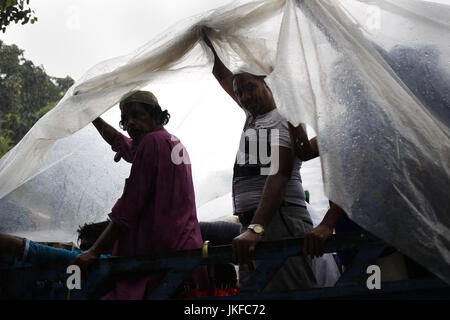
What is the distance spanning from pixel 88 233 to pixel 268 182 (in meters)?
1.39

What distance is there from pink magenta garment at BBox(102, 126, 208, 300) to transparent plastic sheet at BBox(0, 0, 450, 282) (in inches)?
17.6

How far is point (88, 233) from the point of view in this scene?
118 inches

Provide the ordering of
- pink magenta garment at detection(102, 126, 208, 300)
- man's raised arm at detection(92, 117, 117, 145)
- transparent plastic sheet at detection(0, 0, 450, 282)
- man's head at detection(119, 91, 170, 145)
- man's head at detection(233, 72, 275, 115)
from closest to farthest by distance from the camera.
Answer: transparent plastic sheet at detection(0, 0, 450, 282), pink magenta garment at detection(102, 126, 208, 300), man's head at detection(233, 72, 275, 115), man's head at detection(119, 91, 170, 145), man's raised arm at detection(92, 117, 117, 145)

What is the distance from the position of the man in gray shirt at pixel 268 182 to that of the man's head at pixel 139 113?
1.51 ft

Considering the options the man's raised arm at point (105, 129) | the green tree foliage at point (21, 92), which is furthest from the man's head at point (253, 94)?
the green tree foliage at point (21, 92)

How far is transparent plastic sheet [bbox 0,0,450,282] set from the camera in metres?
1.75

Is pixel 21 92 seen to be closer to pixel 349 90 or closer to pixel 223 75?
pixel 223 75

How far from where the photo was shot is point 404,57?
2.15m

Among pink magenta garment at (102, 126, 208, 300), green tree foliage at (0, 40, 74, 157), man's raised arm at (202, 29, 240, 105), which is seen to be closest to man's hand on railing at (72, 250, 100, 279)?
pink magenta garment at (102, 126, 208, 300)

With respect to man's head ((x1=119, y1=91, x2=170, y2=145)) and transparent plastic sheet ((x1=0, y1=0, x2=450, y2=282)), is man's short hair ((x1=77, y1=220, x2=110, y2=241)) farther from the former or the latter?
man's head ((x1=119, y1=91, x2=170, y2=145))

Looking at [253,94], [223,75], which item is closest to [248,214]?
[253,94]

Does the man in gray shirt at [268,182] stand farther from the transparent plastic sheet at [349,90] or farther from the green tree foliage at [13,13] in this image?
the green tree foliage at [13,13]

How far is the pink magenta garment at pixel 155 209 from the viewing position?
88.0 inches
